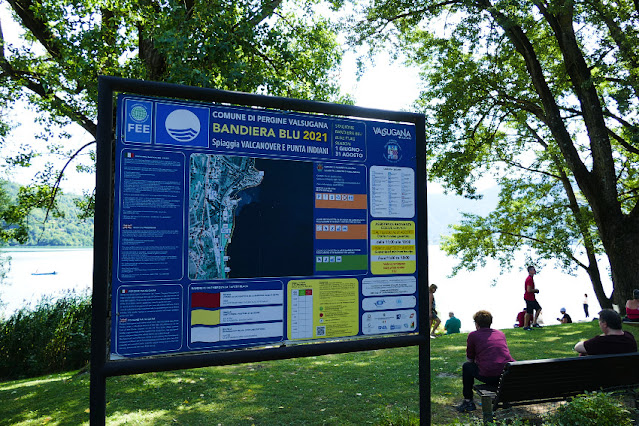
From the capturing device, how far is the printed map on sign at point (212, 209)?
11.2 feet

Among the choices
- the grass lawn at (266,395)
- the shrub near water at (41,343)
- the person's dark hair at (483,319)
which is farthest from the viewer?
the shrub near water at (41,343)

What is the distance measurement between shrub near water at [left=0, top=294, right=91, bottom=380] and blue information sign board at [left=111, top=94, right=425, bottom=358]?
10893 mm

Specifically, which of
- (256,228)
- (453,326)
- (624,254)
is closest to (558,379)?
(256,228)

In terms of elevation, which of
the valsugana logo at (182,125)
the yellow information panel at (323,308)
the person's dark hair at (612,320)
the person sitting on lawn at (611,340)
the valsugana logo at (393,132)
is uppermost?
the valsugana logo at (393,132)

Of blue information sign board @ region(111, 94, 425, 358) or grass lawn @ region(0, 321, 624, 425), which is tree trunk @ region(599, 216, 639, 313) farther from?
blue information sign board @ region(111, 94, 425, 358)

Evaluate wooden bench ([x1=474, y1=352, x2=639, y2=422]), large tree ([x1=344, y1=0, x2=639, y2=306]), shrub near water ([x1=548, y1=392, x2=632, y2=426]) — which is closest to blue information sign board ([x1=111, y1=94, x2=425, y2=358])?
wooden bench ([x1=474, y1=352, x2=639, y2=422])

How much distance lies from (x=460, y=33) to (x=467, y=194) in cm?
517

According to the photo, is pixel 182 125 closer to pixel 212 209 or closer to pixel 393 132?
pixel 212 209

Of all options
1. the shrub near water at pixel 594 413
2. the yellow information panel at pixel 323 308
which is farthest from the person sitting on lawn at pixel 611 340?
the yellow information panel at pixel 323 308

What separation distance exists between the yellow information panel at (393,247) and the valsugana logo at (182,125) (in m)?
1.72

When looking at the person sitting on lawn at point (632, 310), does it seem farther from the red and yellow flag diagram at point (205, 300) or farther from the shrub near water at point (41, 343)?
the shrub near water at point (41, 343)

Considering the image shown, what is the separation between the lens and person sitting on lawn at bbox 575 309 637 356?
5102 mm

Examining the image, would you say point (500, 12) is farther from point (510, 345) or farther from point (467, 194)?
point (510, 345)

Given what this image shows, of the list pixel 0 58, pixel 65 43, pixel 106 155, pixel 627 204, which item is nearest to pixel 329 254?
pixel 106 155
